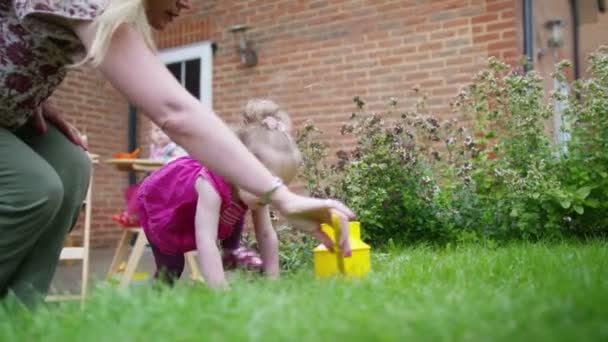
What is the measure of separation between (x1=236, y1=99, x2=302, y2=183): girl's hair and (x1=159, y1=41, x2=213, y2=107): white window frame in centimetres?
446

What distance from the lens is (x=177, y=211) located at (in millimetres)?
2559

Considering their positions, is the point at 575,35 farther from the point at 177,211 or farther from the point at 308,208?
the point at 308,208

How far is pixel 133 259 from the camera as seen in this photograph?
144 inches

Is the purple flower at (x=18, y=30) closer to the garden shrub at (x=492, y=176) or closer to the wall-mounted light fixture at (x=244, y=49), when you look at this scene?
the garden shrub at (x=492, y=176)

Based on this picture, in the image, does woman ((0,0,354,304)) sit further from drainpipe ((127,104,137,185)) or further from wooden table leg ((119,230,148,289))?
drainpipe ((127,104,137,185))

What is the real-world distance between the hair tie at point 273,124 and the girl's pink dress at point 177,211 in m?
0.33

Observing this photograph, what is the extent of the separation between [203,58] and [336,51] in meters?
1.79

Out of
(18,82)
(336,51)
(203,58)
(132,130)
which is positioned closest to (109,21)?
(18,82)

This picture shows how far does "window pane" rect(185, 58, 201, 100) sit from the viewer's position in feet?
23.4

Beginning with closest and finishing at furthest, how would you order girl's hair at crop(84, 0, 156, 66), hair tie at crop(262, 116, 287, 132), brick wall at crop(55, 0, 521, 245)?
1. girl's hair at crop(84, 0, 156, 66)
2. hair tie at crop(262, 116, 287, 132)
3. brick wall at crop(55, 0, 521, 245)

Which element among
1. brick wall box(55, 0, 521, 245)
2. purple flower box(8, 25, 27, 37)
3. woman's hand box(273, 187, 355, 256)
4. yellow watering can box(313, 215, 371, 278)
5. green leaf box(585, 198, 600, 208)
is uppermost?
brick wall box(55, 0, 521, 245)

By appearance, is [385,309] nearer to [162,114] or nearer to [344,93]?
[162,114]

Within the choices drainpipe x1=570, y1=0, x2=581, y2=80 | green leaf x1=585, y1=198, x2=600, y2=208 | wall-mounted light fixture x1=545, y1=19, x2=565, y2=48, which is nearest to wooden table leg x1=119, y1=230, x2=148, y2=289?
green leaf x1=585, y1=198, x2=600, y2=208

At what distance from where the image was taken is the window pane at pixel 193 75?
714 cm
